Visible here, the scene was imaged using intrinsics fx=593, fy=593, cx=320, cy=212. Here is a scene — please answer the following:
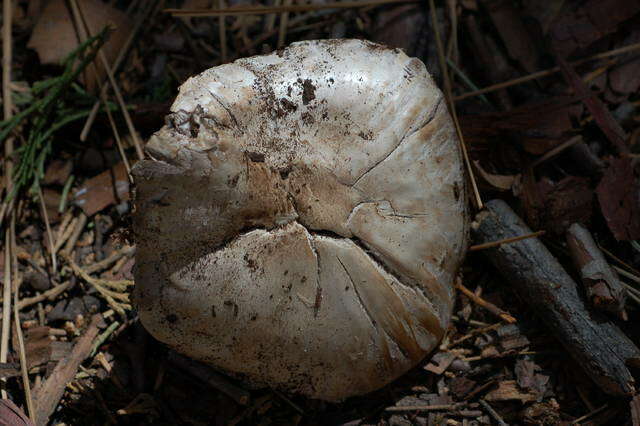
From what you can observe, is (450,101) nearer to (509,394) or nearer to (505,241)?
(505,241)

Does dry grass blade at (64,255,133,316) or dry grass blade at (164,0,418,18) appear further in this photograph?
dry grass blade at (164,0,418,18)

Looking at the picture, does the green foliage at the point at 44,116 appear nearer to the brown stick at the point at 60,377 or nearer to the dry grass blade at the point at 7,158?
the dry grass blade at the point at 7,158

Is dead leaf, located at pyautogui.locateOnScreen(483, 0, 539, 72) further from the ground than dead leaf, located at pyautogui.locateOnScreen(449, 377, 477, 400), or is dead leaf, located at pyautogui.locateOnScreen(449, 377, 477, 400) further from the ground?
dead leaf, located at pyautogui.locateOnScreen(483, 0, 539, 72)

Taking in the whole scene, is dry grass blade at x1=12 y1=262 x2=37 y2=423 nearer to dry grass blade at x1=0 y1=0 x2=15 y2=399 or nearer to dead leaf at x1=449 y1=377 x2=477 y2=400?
dry grass blade at x1=0 y1=0 x2=15 y2=399

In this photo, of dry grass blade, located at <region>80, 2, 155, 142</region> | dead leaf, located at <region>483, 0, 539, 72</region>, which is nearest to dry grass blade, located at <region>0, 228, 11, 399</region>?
dry grass blade, located at <region>80, 2, 155, 142</region>

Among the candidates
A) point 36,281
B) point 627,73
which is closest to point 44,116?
point 36,281

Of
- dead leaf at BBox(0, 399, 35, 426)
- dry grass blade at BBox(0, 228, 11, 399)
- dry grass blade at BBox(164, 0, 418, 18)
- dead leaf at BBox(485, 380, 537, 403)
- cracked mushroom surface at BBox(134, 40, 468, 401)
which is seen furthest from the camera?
dry grass blade at BBox(164, 0, 418, 18)

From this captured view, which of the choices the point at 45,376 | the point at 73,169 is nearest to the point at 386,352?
the point at 45,376

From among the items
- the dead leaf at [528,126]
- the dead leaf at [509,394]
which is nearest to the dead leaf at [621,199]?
the dead leaf at [528,126]
